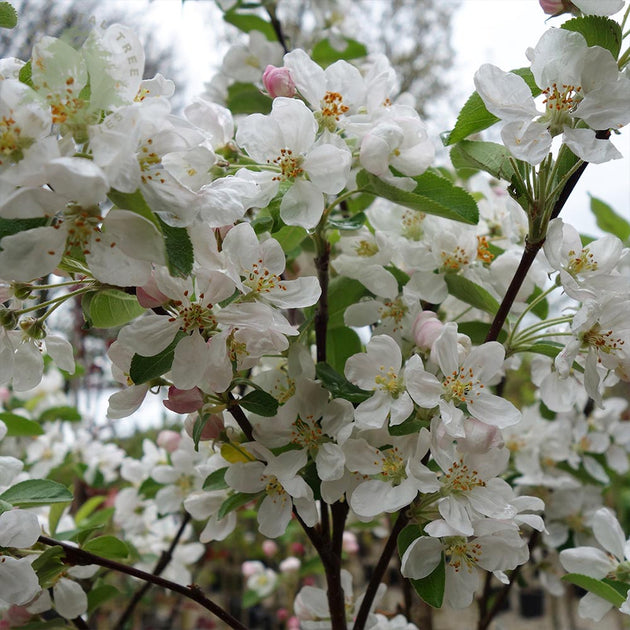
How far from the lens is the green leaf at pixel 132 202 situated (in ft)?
1.74

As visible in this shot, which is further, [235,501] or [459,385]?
[235,501]

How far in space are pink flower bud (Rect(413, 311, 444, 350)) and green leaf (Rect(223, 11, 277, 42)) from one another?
1012 mm

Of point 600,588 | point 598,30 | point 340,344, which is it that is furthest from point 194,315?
point 600,588

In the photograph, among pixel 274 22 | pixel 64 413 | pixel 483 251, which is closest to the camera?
pixel 483 251

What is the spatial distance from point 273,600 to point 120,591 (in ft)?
10.1

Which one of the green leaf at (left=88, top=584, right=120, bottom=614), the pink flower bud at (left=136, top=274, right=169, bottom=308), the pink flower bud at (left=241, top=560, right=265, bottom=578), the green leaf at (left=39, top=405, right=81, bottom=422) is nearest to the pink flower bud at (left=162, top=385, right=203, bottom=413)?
the pink flower bud at (left=136, top=274, right=169, bottom=308)

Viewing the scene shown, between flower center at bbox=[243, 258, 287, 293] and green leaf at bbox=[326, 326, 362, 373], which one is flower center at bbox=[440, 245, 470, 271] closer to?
green leaf at bbox=[326, 326, 362, 373]

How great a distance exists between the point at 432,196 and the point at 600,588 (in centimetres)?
54

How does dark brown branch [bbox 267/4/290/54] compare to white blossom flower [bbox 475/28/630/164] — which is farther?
dark brown branch [bbox 267/4/290/54]

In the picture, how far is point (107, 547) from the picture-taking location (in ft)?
3.04

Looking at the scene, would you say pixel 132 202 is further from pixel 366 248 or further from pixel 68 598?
pixel 68 598

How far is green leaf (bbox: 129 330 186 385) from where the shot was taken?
0.65 m

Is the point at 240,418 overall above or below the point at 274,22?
below

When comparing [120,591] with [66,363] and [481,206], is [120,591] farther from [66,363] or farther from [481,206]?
[481,206]
